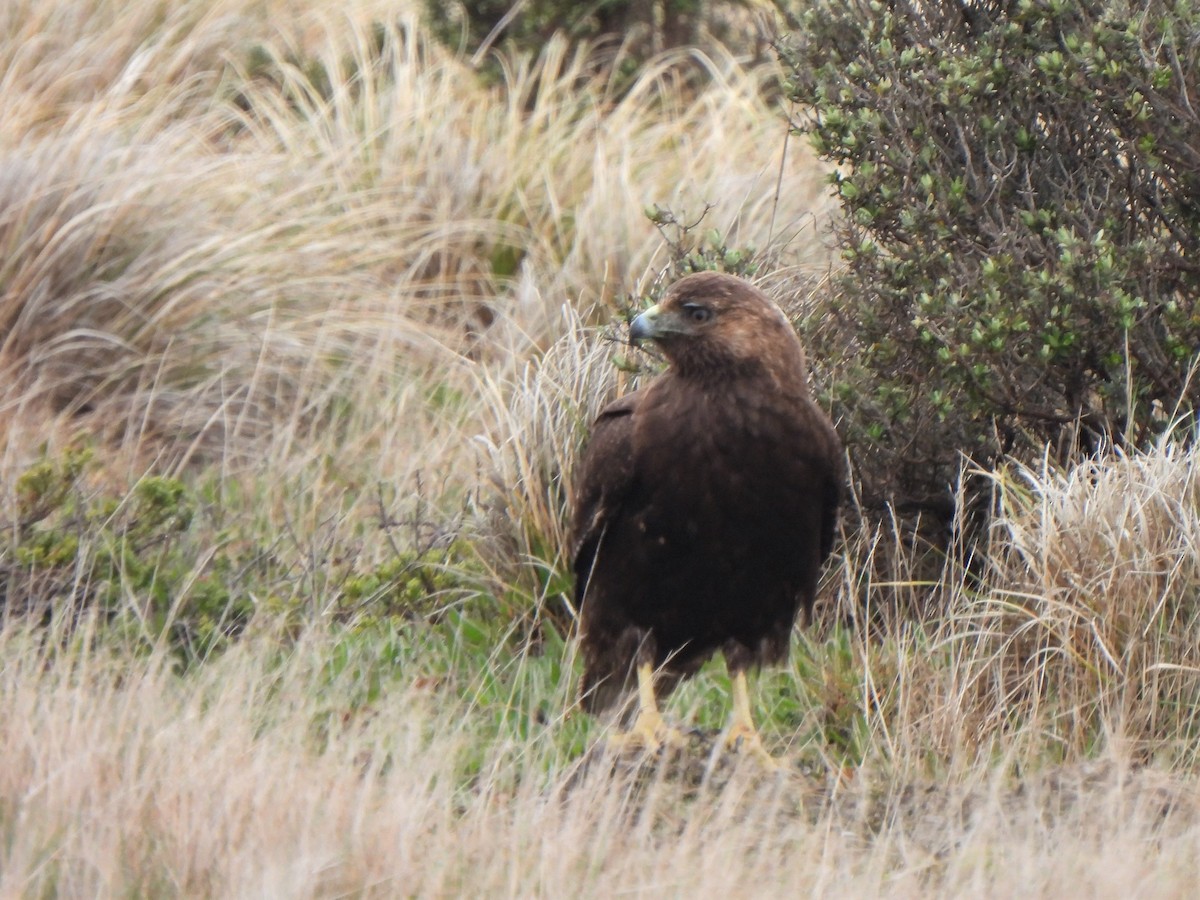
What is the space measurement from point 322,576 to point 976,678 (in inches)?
83.0

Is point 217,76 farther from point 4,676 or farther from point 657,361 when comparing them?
point 4,676

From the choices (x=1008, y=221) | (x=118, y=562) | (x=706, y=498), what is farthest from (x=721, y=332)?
(x=118, y=562)

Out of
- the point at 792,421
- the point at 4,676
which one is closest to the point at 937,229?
the point at 792,421

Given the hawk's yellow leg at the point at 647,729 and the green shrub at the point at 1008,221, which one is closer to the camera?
the hawk's yellow leg at the point at 647,729

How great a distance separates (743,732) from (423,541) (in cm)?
171

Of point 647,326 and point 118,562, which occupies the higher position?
point 647,326

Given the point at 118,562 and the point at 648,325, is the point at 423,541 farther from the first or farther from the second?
the point at 648,325

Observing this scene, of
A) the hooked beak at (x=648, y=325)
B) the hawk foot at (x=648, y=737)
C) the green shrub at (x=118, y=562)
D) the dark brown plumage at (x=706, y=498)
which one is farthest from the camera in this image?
the green shrub at (x=118, y=562)

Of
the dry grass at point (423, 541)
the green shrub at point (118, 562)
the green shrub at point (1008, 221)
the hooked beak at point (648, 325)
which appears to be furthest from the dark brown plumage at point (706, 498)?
the green shrub at point (118, 562)

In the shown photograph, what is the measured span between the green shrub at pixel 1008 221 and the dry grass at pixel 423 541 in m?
0.30

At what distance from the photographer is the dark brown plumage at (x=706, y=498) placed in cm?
466

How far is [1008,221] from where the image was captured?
5270mm

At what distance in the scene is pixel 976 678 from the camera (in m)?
4.54

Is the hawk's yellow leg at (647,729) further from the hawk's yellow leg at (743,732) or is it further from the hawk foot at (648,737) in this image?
the hawk's yellow leg at (743,732)
